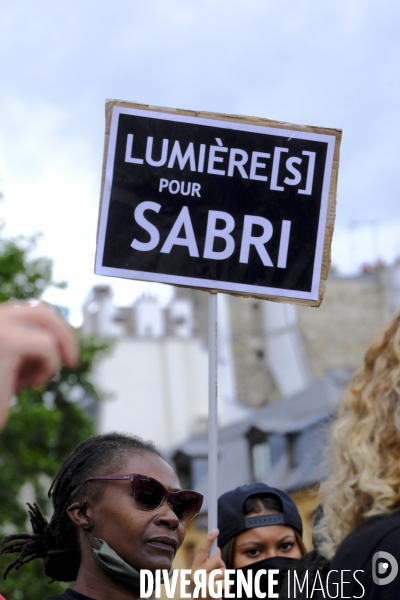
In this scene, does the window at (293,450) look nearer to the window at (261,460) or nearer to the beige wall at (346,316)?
the window at (261,460)

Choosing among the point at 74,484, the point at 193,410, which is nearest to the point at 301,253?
the point at 74,484

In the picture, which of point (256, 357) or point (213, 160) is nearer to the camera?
point (213, 160)

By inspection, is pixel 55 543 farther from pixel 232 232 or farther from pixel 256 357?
pixel 256 357

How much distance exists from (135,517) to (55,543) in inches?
12.3

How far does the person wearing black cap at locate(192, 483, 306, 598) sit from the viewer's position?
385 centimetres

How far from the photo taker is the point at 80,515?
3.13 m

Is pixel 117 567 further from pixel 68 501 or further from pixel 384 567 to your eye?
pixel 384 567

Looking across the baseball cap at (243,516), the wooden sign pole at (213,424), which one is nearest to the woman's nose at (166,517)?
the wooden sign pole at (213,424)

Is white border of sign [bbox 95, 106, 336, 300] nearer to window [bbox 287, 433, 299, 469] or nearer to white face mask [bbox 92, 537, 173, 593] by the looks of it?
white face mask [bbox 92, 537, 173, 593]

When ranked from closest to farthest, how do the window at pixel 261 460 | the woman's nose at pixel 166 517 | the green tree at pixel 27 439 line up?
the woman's nose at pixel 166 517 → the green tree at pixel 27 439 → the window at pixel 261 460

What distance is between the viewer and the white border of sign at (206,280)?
11.3 ft

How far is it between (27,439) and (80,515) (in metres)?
16.1

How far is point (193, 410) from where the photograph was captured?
148ft

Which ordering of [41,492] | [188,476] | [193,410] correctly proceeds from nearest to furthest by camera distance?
[41,492] < [188,476] < [193,410]
